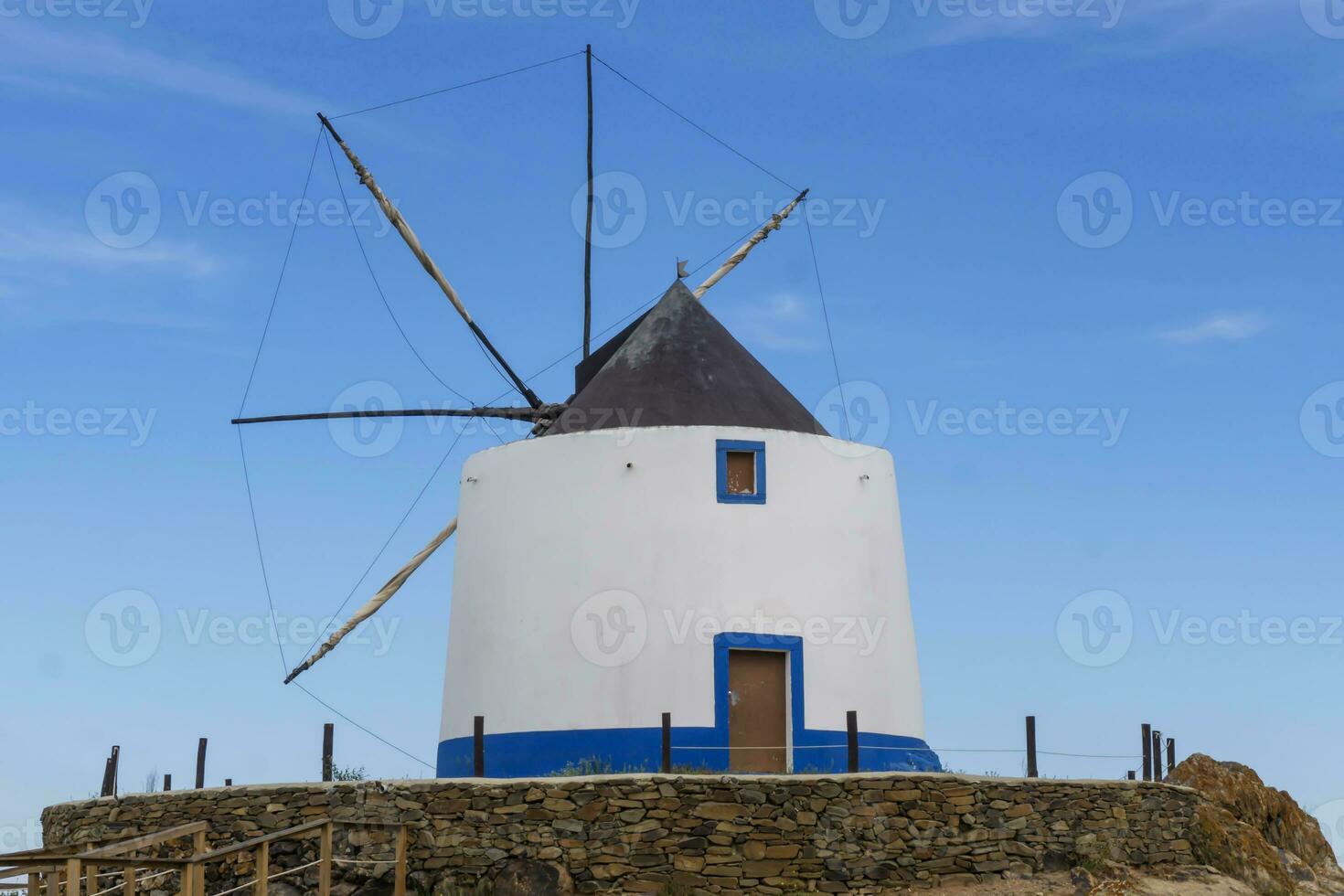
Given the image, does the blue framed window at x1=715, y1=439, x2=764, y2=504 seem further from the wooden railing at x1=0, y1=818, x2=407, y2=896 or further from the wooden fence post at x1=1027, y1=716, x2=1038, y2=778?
the wooden railing at x1=0, y1=818, x2=407, y2=896

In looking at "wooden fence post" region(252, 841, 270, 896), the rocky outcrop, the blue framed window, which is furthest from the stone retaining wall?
the blue framed window

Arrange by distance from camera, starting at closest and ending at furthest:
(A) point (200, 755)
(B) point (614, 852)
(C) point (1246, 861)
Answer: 1. (B) point (614, 852)
2. (C) point (1246, 861)
3. (A) point (200, 755)

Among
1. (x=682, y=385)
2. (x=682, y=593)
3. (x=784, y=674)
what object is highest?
(x=682, y=385)

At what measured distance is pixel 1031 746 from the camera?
21297 mm

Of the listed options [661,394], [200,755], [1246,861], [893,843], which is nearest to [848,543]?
[661,394]

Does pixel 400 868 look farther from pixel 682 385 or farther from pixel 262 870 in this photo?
pixel 682 385

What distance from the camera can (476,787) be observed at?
19562 millimetres

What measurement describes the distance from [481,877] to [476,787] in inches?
41.0

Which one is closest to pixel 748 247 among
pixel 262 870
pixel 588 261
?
pixel 588 261

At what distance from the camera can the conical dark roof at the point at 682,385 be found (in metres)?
24.4

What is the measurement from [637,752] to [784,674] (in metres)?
2.30

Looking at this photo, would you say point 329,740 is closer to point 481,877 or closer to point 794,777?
point 481,877

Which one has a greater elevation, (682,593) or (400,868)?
(682,593)

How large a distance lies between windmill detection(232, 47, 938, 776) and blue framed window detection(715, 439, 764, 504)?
0.08 ft
